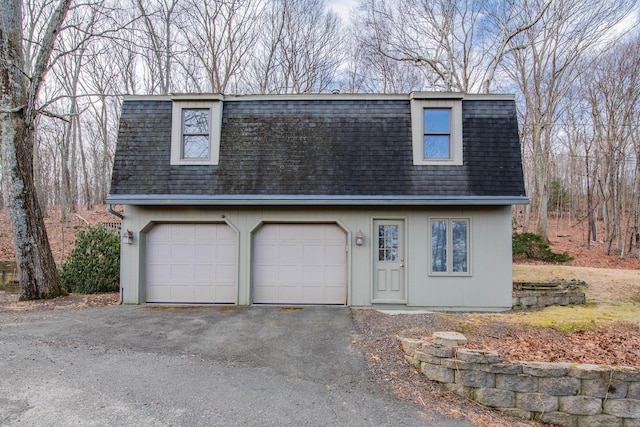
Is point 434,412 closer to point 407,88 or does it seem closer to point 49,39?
point 49,39

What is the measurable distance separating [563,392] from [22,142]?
10.9m

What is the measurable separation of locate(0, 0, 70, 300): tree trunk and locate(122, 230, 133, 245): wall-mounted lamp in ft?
7.05

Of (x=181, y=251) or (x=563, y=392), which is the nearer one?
(x=563, y=392)

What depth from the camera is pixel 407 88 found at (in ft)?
70.5

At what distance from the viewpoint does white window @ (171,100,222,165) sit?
28.2 feet

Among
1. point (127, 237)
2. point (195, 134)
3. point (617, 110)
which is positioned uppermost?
point (617, 110)

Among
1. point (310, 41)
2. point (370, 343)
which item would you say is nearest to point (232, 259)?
point (370, 343)

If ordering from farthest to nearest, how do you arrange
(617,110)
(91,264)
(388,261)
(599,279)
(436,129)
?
(617,110)
(599,279)
(91,264)
(436,129)
(388,261)

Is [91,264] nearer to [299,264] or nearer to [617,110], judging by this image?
[299,264]

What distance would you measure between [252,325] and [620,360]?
17.4ft

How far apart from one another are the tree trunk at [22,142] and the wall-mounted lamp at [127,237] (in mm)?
2150

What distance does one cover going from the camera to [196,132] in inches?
344

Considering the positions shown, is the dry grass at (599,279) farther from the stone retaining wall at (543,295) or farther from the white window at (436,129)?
the white window at (436,129)

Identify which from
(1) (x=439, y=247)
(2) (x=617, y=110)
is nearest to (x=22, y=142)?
(1) (x=439, y=247)
